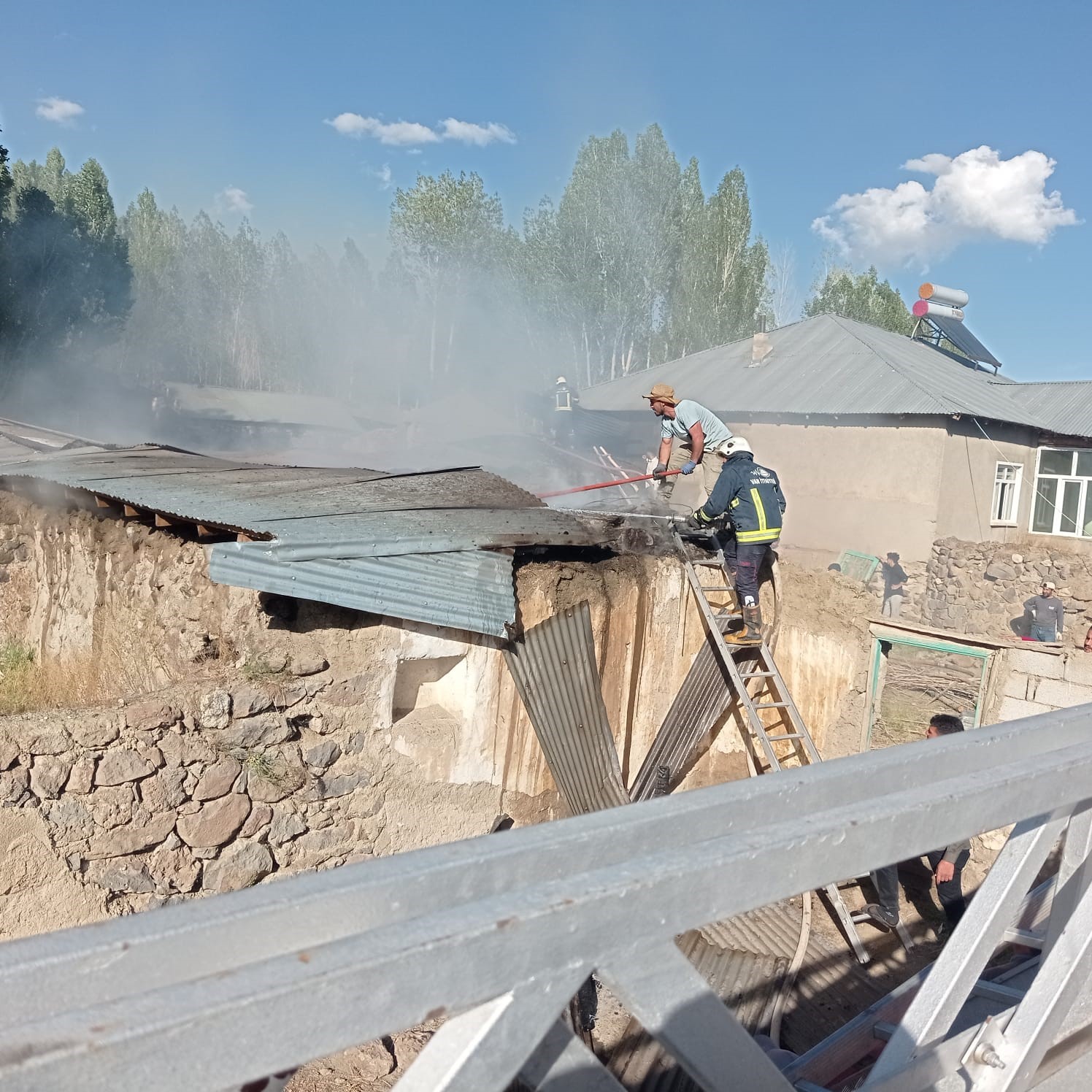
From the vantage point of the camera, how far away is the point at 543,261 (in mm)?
35219

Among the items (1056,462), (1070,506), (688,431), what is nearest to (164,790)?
(688,431)

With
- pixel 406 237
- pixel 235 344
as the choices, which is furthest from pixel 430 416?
pixel 235 344

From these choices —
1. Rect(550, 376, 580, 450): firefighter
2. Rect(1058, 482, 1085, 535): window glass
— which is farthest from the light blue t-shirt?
Rect(1058, 482, 1085, 535): window glass

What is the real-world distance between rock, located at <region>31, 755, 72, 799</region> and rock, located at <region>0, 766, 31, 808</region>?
33 millimetres

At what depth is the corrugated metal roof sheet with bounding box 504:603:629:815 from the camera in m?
5.22

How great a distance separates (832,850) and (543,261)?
3635 cm

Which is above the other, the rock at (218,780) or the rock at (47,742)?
the rock at (47,742)

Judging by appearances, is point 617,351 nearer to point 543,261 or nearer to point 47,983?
point 543,261

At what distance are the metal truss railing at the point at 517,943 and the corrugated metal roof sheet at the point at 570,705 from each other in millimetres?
3916

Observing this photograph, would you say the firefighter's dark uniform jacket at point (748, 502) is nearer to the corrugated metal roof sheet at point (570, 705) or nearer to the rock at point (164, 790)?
the corrugated metal roof sheet at point (570, 705)

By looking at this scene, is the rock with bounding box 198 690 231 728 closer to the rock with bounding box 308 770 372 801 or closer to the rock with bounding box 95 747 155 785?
the rock with bounding box 95 747 155 785

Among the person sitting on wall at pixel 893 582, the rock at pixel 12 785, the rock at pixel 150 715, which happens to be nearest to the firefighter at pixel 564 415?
the person sitting on wall at pixel 893 582

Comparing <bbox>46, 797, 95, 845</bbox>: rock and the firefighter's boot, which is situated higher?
the firefighter's boot

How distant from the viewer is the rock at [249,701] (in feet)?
13.8
